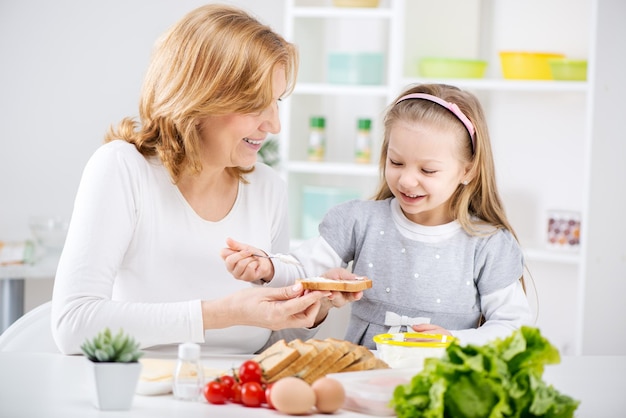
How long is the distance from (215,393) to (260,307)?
369mm

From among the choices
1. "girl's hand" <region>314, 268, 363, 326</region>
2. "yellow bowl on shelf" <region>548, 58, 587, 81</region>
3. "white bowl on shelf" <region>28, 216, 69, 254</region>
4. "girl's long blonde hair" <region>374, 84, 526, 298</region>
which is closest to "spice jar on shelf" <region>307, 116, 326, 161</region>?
"yellow bowl on shelf" <region>548, 58, 587, 81</region>

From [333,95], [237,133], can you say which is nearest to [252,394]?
[237,133]

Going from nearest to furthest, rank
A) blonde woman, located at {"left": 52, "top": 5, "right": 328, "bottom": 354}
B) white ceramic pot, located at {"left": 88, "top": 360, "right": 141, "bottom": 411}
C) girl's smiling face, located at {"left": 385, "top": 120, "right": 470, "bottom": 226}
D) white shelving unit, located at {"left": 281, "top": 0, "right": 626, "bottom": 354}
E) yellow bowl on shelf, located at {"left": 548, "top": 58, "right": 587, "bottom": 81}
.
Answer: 1. white ceramic pot, located at {"left": 88, "top": 360, "right": 141, "bottom": 411}
2. blonde woman, located at {"left": 52, "top": 5, "right": 328, "bottom": 354}
3. girl's smiling face, located at {"left": 385, "top": 120, "right": 470, "bottom": 226}
4. yellow bowl on shelf, located at {"left": 548, "top": 58, "right": 587, "bottom": 81}
5. white shelving unit, located at {"left": 281, "top": 0, "right": 626, "bottom": 354}

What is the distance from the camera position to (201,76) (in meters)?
1.89

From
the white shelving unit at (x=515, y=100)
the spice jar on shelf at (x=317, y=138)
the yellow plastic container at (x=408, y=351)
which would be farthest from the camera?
the spice jar on shelf at (x=317, y=138)

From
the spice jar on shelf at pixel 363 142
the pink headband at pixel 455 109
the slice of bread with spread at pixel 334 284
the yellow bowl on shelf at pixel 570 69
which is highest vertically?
the yellow bowl on shelf at pixel 570 69

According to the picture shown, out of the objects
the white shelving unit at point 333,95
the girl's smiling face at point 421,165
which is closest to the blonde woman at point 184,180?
the girl's smiling face at point 421,165

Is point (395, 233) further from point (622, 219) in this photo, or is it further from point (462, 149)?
point (622, 219)

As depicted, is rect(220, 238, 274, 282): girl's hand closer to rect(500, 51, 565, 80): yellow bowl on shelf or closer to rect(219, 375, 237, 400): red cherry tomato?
rect(219, 375, 237, 400): red cherry tomato

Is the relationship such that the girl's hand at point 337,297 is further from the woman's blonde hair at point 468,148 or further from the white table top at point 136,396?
the woman's blonde hair at point 468,148

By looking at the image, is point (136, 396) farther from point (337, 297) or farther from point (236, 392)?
point (337, 297)

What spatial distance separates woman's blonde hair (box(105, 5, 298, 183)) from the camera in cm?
189

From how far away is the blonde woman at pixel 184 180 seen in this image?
1782mm

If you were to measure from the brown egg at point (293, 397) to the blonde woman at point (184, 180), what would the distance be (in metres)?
0.44
